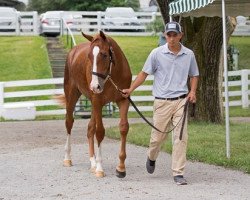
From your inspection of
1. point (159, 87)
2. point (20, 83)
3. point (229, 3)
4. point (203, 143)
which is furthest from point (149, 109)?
point (159, 87)

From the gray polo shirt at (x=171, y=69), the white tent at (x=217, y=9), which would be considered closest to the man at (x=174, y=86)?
the gray polo shirt at (x=171, y=69)

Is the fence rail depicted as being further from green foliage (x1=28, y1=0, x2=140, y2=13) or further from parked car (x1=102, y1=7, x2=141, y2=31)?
green foliage (x1=28, y1=0, x2=140, y2=13)

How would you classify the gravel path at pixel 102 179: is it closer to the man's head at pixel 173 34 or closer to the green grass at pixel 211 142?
the green grass at pixel 211 142

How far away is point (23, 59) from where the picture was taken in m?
26.1

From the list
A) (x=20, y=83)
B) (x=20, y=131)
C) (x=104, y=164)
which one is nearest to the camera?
(x=104, y=164)

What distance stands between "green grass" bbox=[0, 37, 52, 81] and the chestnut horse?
43.6ft

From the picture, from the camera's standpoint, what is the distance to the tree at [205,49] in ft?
49.3

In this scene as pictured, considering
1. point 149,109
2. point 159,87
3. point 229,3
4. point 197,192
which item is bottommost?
point 149,109

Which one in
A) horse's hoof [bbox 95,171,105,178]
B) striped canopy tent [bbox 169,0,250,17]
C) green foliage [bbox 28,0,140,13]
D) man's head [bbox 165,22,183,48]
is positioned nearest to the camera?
man's head [bbox 165,22,183,48]

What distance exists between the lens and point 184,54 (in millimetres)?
8617

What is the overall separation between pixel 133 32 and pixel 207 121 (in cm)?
2061

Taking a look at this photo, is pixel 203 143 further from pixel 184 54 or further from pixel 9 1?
pixel 9 1

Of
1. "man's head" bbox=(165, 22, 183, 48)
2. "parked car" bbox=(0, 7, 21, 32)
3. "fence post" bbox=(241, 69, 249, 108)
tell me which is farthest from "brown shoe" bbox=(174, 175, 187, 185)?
"parked car" bbox=(0, 7, 21, 32)

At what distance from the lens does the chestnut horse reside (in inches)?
342
